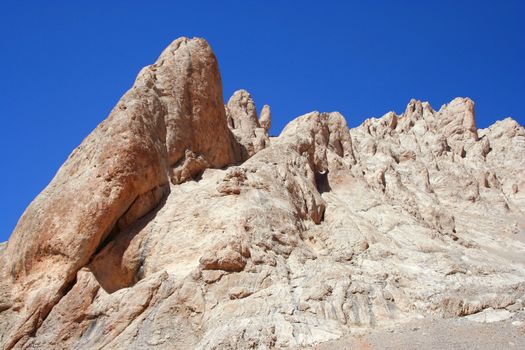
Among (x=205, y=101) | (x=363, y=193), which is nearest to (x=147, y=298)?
(x=205, y=101)

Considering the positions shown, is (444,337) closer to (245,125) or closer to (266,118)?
(245,125)

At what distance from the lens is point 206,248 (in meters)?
18.4

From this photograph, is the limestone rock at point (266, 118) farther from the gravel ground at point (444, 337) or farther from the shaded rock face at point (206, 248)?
the gravel ground at point (444, 337)

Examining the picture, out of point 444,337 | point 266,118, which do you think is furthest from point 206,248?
point 266,118

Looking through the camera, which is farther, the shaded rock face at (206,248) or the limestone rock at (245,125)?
the limestone rock at (245,125)

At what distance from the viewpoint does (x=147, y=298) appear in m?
16.9

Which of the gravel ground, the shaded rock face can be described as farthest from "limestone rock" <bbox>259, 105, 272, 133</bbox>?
the gravel ground

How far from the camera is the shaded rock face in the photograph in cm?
1625

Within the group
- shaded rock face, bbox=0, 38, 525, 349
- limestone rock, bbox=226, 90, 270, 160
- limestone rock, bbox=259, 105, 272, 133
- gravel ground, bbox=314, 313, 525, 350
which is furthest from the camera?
limestone rock, bbox=259, 105, 272, 133

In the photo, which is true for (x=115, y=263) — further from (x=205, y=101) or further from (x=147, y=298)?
(x=205, y=101)

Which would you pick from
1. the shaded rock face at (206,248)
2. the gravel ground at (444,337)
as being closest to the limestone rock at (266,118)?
the shaded rock face at (206,248)

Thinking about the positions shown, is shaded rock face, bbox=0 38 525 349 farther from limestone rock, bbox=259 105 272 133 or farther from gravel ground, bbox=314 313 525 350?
limestone rock, bbox=259 105 272 133

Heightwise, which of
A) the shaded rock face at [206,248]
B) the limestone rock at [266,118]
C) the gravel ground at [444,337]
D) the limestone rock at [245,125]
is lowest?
the gravel ground at [444,337]

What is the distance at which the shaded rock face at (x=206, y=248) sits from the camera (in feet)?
53.3
